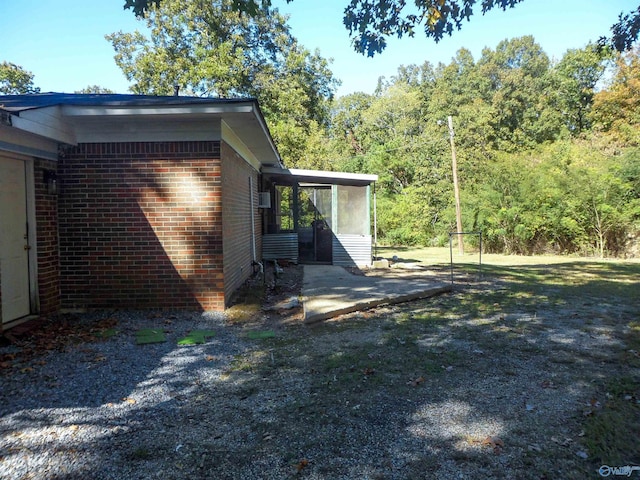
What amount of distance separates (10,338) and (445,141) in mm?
27714

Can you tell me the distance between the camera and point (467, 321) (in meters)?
5.93

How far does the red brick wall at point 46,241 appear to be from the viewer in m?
5.86

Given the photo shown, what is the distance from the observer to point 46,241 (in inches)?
237

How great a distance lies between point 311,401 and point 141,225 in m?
4.26

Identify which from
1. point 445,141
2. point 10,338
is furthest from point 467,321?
point 445,141

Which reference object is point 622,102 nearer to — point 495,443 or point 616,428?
point 616,428

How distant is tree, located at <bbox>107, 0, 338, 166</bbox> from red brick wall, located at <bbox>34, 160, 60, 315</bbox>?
15.8m

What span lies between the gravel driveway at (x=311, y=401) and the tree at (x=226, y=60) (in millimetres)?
17373

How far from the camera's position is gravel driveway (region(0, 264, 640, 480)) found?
2.43 m

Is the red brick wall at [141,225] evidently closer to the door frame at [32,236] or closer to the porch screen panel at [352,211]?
the door frame at [32,236]

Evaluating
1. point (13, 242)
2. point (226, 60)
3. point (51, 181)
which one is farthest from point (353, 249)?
point (226, 60)

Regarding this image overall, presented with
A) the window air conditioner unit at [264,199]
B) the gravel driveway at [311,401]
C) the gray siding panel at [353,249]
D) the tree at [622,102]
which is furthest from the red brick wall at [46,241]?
the tree at [622,102]

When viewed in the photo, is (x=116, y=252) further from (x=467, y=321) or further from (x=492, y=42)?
(x=492, y=42)

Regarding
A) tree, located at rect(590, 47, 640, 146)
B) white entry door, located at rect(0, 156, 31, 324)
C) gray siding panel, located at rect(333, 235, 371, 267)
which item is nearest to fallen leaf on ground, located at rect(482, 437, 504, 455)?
white entry door, located at rect(0, 156, 31, 324)
